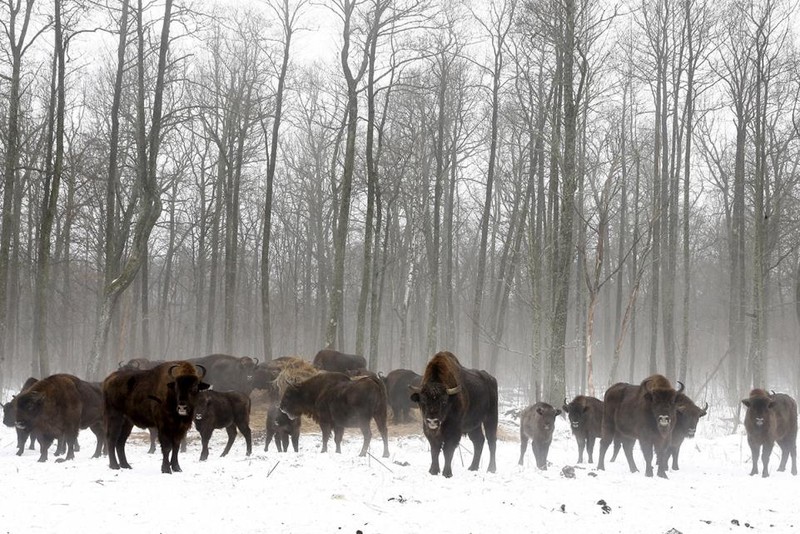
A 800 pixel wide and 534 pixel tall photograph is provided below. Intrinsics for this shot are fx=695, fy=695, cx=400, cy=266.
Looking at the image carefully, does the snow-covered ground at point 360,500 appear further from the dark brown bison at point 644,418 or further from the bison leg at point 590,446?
the bison leg at point 590,446

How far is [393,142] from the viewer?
35719 mm

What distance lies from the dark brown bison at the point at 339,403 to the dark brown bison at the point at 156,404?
4620 mm

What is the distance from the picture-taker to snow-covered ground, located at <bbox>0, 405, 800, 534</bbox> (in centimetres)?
739

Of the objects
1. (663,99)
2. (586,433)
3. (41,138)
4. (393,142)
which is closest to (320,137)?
(393,142)

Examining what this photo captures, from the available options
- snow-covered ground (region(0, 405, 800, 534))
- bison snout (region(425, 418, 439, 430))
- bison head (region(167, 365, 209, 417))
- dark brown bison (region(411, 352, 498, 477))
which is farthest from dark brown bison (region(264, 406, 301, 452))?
bison snout (region(425, 418, 439, 430))

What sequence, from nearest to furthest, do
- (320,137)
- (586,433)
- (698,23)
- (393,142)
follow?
(586,433) → (698,23) → (393,142) → (320,137)

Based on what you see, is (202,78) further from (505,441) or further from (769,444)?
(769,444)

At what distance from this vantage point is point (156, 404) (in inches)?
418

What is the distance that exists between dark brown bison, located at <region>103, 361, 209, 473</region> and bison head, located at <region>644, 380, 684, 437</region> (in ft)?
27.2

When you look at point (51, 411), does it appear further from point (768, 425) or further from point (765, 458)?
point (768, 425)

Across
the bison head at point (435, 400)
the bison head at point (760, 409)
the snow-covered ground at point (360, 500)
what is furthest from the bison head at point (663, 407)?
the bison head at point (435, 400)

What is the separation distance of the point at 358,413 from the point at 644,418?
5794 millimetres

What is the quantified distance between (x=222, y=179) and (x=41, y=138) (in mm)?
7963

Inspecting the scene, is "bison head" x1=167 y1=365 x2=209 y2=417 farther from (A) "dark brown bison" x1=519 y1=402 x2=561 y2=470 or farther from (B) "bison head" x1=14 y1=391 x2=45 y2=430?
(A) "dark brown bison" x1=519 y1=402 x2=561 y2=470
